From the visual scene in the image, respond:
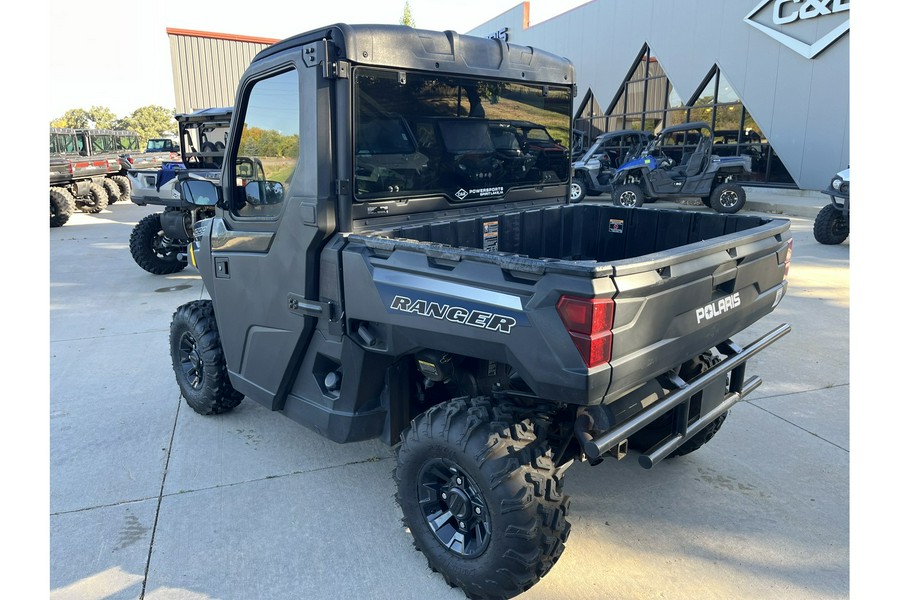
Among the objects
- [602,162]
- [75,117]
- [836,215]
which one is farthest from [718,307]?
[75,117]

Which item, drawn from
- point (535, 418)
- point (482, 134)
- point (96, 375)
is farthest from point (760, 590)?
point (96, 375)

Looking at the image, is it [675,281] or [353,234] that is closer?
[675,281]

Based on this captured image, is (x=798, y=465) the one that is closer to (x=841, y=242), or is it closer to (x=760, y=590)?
(x=760, y=590)

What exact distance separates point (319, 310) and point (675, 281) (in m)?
1.58

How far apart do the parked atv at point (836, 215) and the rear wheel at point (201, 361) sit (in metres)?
9.24

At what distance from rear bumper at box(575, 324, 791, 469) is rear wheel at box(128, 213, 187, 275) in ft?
25.4

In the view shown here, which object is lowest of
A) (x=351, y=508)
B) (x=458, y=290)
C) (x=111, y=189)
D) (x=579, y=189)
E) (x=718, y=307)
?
(x=351, y=508)

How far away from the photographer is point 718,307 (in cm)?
252

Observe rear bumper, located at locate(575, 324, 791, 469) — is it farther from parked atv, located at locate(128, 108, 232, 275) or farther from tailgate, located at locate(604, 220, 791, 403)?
parked atv, located at locate(128, 108, 232, 275)

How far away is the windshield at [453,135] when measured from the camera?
9.33 ft

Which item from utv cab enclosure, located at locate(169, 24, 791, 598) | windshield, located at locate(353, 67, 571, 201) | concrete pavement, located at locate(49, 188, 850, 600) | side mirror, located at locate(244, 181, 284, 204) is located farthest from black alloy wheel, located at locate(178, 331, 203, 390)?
windshield, located at locate(353, 67, 571, 201)

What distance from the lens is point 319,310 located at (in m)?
2.84

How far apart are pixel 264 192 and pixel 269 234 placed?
25 cm

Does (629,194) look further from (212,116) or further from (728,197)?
(212,116)
